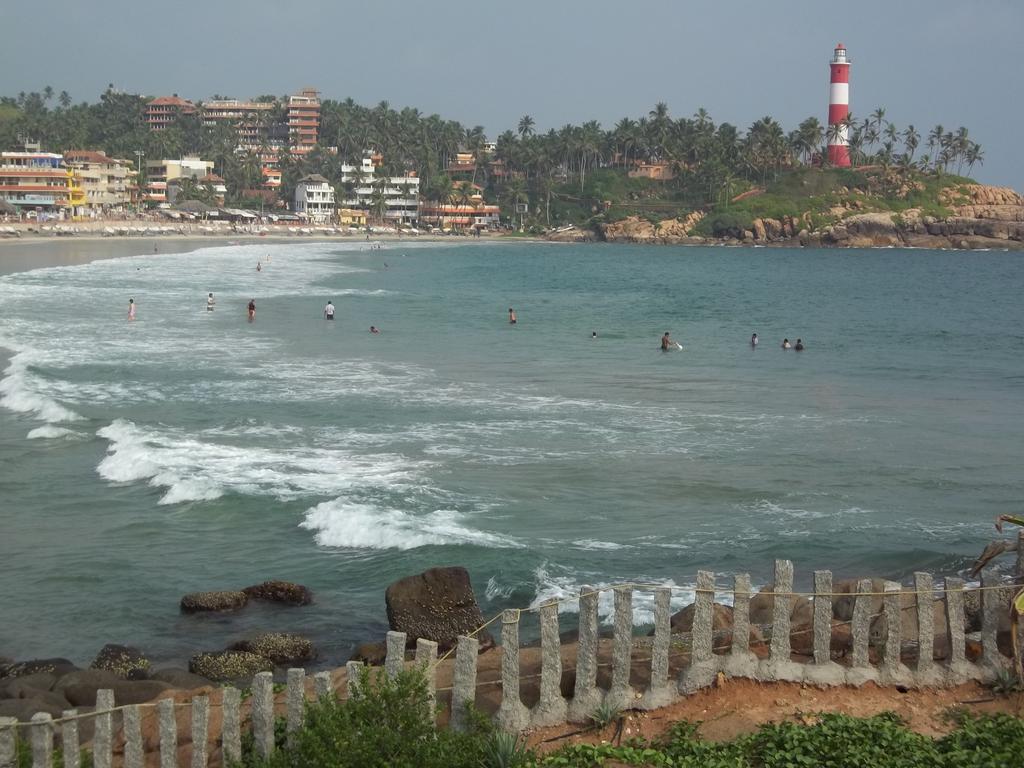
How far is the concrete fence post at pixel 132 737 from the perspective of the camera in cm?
842

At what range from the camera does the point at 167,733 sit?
841 centimetres

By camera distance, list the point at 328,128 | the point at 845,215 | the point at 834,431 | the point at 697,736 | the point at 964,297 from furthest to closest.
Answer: the point at 328,128 < the point at 845,215 < the point at 964,297 < the point at 834,431 < the point at 697,736

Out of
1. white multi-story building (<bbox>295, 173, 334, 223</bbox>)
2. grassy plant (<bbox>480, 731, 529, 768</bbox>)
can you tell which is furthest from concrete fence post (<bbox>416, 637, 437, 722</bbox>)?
white multi-story building (<bbox>295, 173, 334, 223</bbox>)

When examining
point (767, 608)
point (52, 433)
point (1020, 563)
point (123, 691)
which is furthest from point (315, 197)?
point (1020, 563)

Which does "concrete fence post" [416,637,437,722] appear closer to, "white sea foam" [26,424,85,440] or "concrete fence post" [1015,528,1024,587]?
"concrete fence post" [1015,528,1024,587]

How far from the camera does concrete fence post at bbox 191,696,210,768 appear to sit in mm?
8383

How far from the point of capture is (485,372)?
3631 cm

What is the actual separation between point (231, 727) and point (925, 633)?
524 cm

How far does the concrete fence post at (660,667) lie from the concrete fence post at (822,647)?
1135 millimetres

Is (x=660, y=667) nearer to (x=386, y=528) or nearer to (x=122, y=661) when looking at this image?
(x=122, y=661)

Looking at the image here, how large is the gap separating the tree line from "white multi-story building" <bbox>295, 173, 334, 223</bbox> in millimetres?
2546

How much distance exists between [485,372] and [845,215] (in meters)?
131

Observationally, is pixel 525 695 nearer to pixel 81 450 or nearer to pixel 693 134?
pixel 81 450

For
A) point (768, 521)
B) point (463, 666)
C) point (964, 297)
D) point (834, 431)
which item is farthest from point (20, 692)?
point (964, 297)
